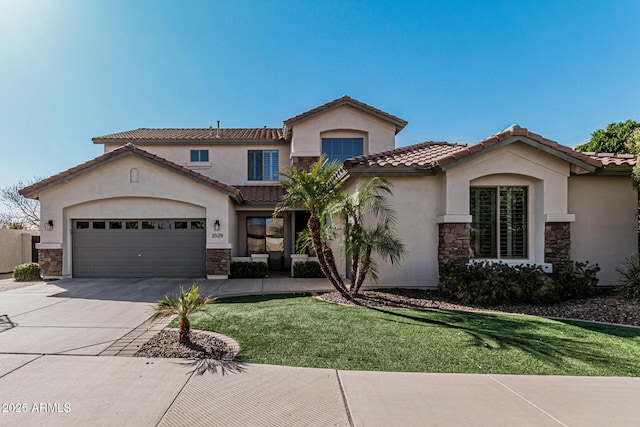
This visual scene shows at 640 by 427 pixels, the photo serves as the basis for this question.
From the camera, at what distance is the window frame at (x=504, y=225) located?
10.5 meters

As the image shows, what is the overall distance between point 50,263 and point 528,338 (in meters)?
16.6

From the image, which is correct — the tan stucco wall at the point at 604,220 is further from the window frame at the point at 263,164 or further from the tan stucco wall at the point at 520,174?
the window frame at the point at 263,164

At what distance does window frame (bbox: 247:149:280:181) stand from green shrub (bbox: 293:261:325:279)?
20.1 feet

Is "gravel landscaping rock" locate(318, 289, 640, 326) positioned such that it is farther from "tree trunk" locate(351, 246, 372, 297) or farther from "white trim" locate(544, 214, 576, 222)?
"white trim" locate(544, 214, 576, 222)

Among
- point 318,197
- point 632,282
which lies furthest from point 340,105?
point 632,282

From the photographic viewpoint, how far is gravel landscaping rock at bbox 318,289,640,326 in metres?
7.59

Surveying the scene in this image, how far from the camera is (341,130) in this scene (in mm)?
16953

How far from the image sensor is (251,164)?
18219mm

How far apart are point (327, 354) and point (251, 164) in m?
14.5

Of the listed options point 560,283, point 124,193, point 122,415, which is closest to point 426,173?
point 560,283

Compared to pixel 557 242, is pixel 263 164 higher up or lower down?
higher up

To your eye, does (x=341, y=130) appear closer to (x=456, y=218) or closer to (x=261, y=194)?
(x=261, y=194)

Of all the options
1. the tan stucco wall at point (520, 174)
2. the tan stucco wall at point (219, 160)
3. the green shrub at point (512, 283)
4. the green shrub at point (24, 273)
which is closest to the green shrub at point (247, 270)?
the tan stucco wall at point (219, 160)

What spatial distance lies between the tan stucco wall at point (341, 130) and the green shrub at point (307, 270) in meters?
5.85
